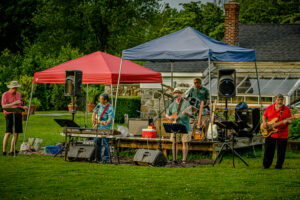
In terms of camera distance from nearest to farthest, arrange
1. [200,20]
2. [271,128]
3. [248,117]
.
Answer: [271,128] → [248,117] → [200,20]

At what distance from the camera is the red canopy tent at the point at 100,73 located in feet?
44.6

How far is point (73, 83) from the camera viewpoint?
12.4 meters

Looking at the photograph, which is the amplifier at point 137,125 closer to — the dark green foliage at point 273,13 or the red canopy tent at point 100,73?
the red canopy tent at point 100,73

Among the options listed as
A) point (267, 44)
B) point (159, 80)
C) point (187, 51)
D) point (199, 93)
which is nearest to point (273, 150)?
point (199, 93)

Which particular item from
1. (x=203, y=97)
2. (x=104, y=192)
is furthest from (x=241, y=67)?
(x=104, y=192)

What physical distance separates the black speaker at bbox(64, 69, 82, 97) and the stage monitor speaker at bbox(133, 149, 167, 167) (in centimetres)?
229

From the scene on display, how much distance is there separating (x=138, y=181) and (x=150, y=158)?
2.23m

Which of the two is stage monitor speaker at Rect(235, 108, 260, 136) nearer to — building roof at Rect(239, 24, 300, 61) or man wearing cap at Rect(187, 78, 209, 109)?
man wearing cap at Rect(187, 78, 209, 109)

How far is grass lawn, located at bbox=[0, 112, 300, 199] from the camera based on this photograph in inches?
306

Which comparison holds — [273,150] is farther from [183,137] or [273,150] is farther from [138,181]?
[138,181]

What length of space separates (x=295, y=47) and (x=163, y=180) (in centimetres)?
1587

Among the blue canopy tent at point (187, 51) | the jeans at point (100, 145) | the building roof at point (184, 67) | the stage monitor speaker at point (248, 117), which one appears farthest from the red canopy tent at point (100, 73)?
the building roof at point (184, 67)

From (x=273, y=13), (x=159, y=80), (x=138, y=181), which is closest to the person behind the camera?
(x=138, y=181)

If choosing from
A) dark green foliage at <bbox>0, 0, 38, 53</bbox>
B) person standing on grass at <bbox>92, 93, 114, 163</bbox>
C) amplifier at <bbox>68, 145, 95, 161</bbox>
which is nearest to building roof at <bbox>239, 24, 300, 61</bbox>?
person standing on grass at <bbox>92, 93, 114, 163</bbox>
